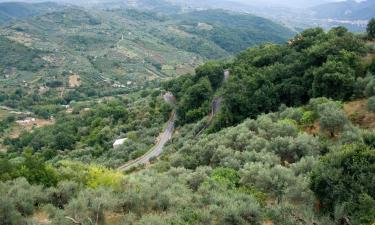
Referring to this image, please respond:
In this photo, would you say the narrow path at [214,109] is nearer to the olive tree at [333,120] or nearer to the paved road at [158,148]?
the paved road at [158,148]

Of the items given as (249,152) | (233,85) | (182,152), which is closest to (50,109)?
(233,85)

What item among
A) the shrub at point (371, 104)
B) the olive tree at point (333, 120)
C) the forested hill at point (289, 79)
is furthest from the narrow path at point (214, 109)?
the shrub at point (371, 104)

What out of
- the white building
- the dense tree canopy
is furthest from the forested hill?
the dense tree canopy

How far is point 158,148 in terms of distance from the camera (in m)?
59.2

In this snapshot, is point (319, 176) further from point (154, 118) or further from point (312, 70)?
point (154, 118)

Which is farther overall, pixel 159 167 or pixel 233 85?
pixel 233 85

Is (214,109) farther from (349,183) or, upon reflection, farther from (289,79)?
(349,183)

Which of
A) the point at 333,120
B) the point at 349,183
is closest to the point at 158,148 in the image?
the point at 333,120

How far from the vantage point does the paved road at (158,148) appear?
52.4 m

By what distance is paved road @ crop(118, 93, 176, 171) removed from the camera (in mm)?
52438

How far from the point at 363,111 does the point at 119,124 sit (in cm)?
4929

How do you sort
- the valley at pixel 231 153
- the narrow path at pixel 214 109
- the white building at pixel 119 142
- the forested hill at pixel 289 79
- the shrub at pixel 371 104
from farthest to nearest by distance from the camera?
the white building at pixel 119 142 < the narrow path at pixel 214 109 < the forested hill at pixel 289 79 < the shrub at pixel 371 104 < the valley at pixel 231 153

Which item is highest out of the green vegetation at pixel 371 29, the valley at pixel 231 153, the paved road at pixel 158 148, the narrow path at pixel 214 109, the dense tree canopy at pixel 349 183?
the green vegetation at pixel 371 29

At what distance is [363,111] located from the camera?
35.8 meters
